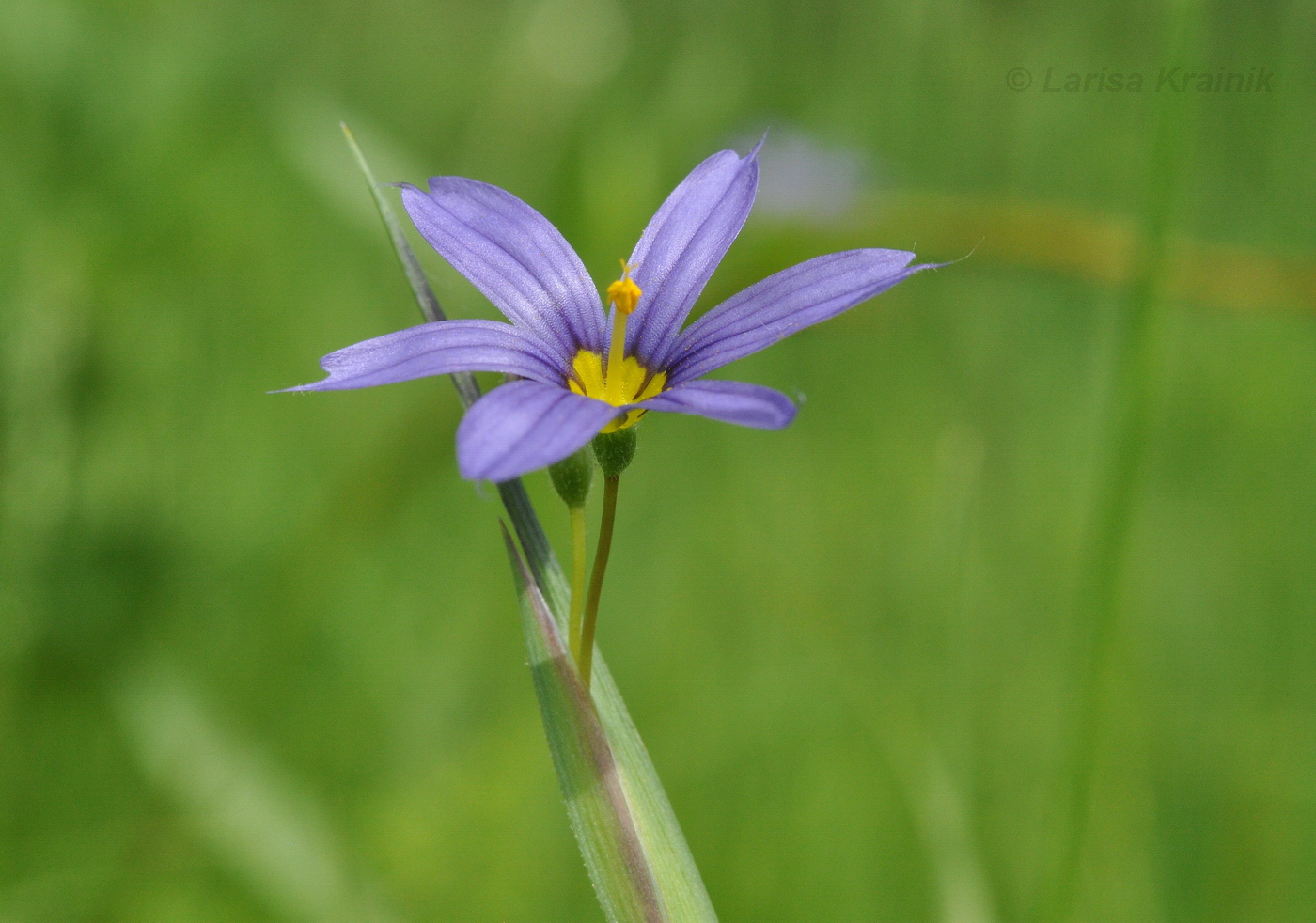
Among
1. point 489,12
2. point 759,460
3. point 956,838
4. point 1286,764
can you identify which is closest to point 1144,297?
point 956,838

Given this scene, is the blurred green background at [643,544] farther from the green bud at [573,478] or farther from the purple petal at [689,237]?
the green bud at [573,478]

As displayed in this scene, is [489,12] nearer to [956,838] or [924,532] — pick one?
[924,532]

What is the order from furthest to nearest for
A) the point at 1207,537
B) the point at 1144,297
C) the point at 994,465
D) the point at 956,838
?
the point at 994,465 → the point at 1207,537 → the point at 956,838 → the point at 1144,297

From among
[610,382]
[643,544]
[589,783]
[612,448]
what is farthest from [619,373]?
[643,544]

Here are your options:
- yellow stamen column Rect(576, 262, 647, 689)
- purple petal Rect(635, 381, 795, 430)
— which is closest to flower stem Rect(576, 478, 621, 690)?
yellow stamen column Rect(576, 262, 647, 689)

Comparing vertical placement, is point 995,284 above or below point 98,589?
above

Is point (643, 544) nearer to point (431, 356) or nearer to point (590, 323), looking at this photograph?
point (590, 323)

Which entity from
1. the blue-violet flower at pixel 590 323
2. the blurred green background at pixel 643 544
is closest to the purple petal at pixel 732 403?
the blue-violet flower at pixel 590 323
